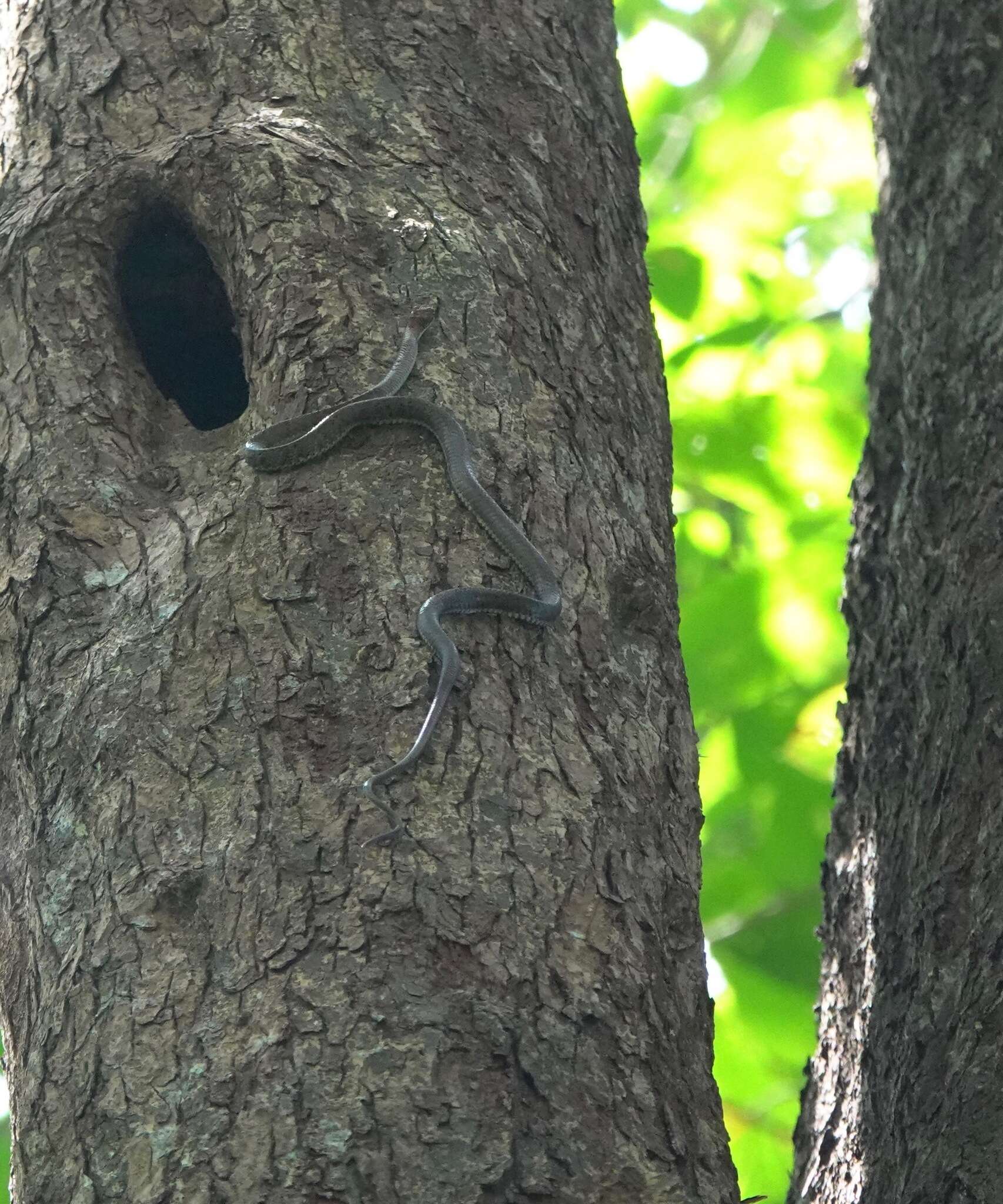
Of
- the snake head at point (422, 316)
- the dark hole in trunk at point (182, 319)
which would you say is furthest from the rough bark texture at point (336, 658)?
the dark hole in trunk at point (182, 319)

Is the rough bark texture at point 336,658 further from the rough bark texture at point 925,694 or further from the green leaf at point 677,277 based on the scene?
the green leaf at point 677,277

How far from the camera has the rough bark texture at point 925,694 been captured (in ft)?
8.71

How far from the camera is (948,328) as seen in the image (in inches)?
137

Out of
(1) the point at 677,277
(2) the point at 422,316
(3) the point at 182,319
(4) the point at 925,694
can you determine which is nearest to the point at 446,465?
(2) the point at 422,316

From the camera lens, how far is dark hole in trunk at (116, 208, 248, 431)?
3453 millimetres

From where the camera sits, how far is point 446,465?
2.83 metres

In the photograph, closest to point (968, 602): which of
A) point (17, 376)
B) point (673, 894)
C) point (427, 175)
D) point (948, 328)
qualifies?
point (948, 328)

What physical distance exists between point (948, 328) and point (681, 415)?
2026mm

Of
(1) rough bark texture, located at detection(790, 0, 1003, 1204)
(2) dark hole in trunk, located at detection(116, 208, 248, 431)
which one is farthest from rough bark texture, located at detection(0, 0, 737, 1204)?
(1) rough bark texture, located at detection(790, 0, 1003, 1204)

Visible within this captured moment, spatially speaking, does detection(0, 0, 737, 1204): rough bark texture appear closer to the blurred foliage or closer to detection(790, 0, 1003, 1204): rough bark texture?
detection(790, 0, 1003, 1204): rough bark texture

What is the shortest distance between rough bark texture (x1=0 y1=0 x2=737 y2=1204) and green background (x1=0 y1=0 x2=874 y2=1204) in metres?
1.55

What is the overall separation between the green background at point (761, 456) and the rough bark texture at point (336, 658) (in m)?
1.55

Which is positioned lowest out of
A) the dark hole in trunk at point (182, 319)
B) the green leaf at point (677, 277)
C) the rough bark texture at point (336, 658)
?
the rough bark texture at point (336, 658)

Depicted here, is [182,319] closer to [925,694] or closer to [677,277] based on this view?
[925,694]
